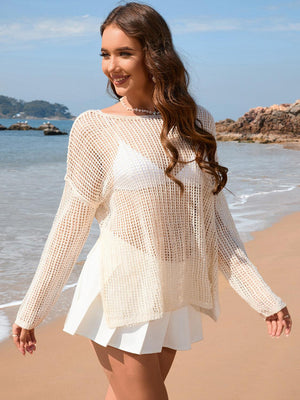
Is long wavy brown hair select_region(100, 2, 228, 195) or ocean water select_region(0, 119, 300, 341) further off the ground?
long wavy brown hair select_region(100, 2, 228, 195)

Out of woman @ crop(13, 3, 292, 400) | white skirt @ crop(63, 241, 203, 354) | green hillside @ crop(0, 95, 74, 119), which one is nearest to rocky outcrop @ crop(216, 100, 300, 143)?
woman @ crop(13, 3, 292, 400)

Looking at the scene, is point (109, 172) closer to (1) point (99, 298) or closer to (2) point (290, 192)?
(1) point (99, 298)

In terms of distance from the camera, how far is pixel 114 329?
1.96 meters

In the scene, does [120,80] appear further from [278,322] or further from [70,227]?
[278,322]

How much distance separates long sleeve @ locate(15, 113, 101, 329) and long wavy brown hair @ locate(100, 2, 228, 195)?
10.9 inches

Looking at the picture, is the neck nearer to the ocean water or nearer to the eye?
the eye

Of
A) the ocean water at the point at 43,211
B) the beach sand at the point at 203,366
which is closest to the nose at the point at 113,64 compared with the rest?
the beach sand at the point at 203,366

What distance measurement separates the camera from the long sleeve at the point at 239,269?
217 cm

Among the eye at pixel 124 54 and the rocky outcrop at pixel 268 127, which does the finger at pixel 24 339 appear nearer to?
the eye at pixel 124 54

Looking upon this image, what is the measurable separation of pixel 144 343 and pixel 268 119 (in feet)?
136

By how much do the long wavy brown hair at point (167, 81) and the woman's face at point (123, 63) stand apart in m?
0.02

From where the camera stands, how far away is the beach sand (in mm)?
3381

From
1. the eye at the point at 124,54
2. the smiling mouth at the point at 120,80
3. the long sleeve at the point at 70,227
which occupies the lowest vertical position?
the long sleeve at the point at 70,227

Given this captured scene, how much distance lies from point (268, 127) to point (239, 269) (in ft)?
134
